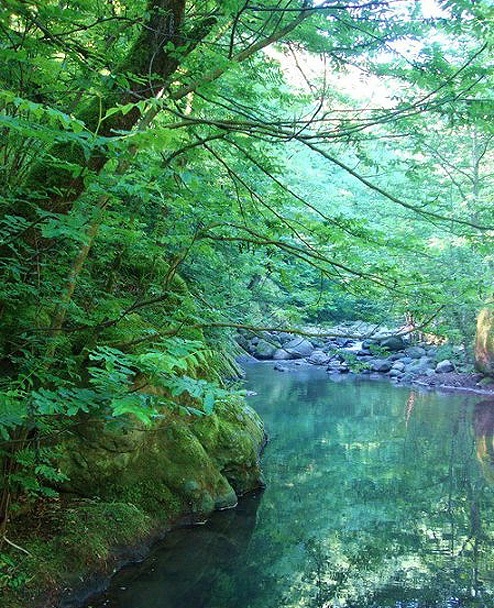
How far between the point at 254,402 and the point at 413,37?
31.6ft

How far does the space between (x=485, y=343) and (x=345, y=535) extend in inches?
502

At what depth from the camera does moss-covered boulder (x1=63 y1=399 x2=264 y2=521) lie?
16.0ft

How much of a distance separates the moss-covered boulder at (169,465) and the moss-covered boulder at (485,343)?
38.8 feet

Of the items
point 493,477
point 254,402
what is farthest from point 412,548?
point 254,402

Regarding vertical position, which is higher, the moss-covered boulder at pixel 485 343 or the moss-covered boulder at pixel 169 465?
the moss-covered boulder at pixel 485 343

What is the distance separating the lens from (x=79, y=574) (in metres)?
4.02

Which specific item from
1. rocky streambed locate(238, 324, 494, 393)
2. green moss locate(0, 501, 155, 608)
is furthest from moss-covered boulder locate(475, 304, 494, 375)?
green moss locate(0, 501, 155, 608)

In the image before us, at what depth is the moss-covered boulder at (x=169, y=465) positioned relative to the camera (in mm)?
4891

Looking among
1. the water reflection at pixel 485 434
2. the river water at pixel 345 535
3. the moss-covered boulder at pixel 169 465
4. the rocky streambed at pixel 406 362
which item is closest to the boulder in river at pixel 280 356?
the rocky streambed at pixel 406 362

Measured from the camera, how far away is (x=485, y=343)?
16.5 m

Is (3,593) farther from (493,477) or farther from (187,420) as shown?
(493,477)

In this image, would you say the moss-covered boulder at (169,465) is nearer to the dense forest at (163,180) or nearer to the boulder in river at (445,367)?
the dense forest at (163,180)

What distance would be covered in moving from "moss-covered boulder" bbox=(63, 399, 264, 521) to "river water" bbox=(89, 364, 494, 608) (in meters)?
0.27

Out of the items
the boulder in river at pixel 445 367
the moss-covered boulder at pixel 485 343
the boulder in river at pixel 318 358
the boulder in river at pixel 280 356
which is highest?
the moss-covered boulder at pixel 485 343
